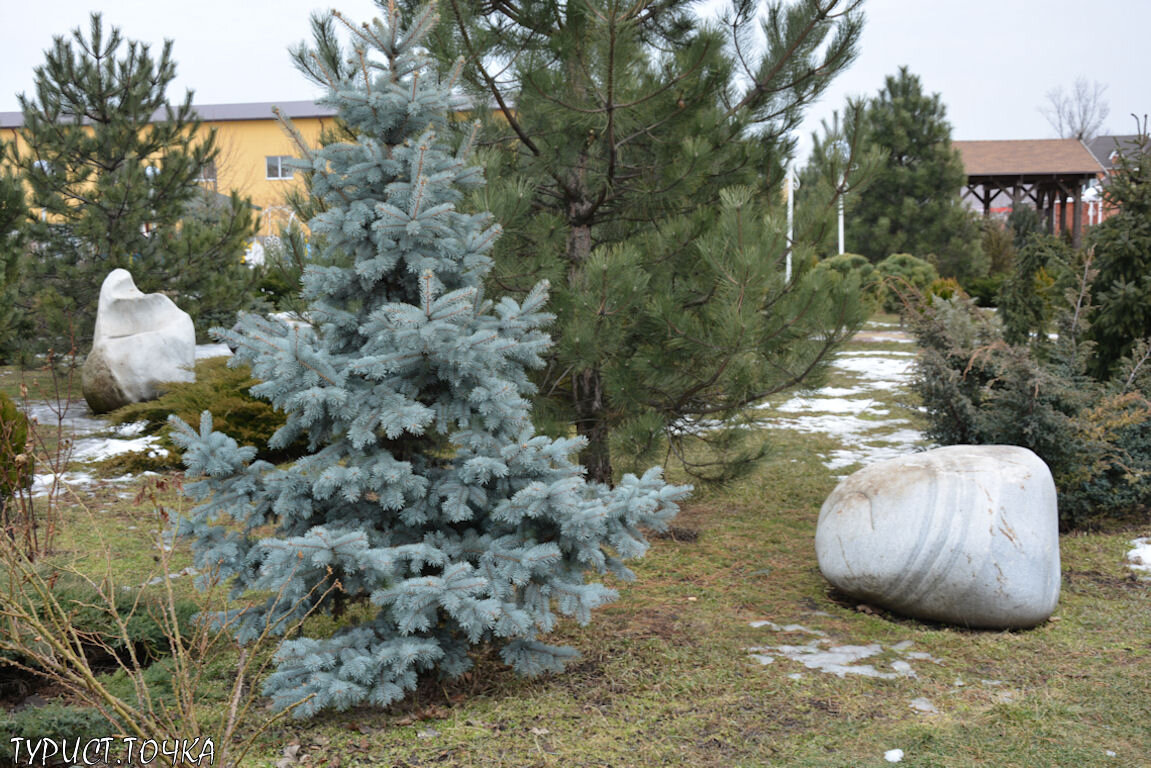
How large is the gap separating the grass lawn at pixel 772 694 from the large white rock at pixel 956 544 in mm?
136

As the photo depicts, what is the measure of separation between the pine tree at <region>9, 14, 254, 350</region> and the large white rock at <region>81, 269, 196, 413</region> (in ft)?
2.46

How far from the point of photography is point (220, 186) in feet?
87.6

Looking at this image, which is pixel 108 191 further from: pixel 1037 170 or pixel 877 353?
pixel 1037 170

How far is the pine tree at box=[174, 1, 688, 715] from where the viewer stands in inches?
123

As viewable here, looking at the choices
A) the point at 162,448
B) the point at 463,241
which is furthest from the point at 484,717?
the point at 162,448

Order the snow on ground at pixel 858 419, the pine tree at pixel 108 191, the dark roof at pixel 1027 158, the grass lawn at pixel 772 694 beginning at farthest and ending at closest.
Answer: the dark roof at pixel 1027 158 < the pine tree at pixel 108 191 < the snow on ground at pixel 858 419 < the grass lawn at pixel 772 694

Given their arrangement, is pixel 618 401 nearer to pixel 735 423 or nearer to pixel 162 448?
pixel 735 423

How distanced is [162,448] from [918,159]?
59.8 ft

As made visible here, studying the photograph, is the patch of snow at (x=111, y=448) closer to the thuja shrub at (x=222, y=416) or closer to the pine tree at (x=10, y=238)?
the thuja shrub at (x=222, y=416)

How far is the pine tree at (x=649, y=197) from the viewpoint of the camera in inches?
188

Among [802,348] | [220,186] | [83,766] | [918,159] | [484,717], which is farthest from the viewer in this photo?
[220,186]

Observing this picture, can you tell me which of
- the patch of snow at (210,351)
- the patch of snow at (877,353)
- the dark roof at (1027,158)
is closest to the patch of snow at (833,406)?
the patch of snow at (877,353)

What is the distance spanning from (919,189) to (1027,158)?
405 inches

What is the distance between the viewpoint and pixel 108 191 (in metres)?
9.64
